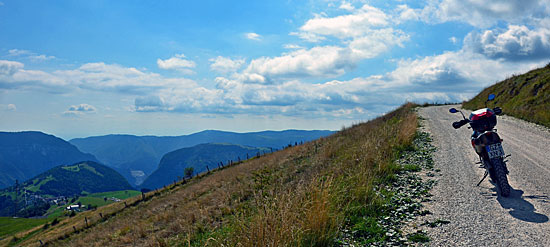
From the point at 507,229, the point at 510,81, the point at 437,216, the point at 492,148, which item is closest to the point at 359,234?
the point at 437,216

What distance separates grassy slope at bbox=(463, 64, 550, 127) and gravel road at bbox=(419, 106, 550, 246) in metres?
10.0

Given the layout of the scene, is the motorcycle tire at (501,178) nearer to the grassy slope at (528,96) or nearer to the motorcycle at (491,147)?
the motorcycle at (491,147)

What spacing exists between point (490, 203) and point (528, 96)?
78.0 feet

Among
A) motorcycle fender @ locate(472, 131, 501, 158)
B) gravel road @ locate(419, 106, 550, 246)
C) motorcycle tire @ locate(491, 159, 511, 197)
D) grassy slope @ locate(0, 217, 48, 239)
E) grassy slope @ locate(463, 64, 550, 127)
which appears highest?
grassy slope @ locate(463, 64, 550, 127)

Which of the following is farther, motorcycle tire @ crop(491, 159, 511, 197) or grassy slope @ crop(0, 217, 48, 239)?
grassy slope @ crop(0, 217, 48, 239)

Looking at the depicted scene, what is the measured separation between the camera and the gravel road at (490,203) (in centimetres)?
489

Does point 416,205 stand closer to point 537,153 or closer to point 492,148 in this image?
point 492,148

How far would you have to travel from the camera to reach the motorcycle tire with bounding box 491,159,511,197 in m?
6.70

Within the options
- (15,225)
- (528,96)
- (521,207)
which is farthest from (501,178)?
(15,225)

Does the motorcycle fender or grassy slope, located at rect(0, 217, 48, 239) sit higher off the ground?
the motorcycle fender

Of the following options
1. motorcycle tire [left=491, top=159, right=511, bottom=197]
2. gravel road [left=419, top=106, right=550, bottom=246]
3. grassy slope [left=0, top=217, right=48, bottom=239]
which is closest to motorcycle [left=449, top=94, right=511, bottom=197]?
motorcycle tire [left=491, top=159, right=511, bottom=197]

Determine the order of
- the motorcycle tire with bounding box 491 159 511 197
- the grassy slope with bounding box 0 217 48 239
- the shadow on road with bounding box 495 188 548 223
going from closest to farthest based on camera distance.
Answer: the shadow on road with bounding box 495 188 548 223 < the motorcycle tire with bounding box 491 159 511 197 < the grassy slope with bounding box 0 217 48 239

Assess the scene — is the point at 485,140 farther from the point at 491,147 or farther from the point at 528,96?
the point at 528,96

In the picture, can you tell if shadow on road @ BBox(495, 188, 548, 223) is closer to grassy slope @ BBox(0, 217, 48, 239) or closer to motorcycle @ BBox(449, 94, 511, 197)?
motorcycle @ BBox(449, 94, 511, 197)
